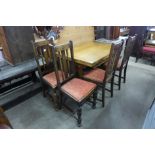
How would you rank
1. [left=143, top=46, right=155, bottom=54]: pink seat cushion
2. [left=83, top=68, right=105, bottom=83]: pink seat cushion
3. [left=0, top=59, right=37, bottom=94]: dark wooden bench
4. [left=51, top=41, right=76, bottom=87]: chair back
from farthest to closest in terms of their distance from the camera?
[left=143, top=46, right=155, bottom=54]: pink seat cushion < [left=83, top=68, right=105, bottom=83]: pink seat cushion < [left=0, top=59, right=37, bottom=94]: dark wooden bench < [left=51, top=41, right=76, bottom=87]: chair back

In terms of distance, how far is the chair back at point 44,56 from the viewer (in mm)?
2000

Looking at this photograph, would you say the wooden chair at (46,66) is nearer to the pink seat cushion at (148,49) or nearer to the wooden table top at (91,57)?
the wooden table top at (91,57)

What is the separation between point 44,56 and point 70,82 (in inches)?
24.5

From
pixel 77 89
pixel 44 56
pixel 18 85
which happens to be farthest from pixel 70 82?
pixel 18 85

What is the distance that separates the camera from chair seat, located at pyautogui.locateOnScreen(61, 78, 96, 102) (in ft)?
5.66

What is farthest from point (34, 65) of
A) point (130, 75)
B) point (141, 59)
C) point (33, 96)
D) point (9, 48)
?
point (141, 59)

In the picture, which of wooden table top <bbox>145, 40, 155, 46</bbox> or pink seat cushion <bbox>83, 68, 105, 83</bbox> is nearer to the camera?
pink seat cushion <bbox>83, 68, 105, 83</bbox>

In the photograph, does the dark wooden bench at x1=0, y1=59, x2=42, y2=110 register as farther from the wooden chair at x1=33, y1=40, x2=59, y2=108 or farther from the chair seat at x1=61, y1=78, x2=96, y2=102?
the chair seat at x1=61, y1=78, x2=96, y2=102

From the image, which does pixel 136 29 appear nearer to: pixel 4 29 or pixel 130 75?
pixel 130 75

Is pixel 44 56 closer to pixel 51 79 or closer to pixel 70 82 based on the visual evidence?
pixel 51 79

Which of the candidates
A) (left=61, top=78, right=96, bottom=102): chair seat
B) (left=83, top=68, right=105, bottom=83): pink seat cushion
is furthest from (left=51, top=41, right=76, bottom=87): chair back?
(left=83, top=68, right=105, bottom=83): pink seat cushion

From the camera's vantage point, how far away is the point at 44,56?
2160mm

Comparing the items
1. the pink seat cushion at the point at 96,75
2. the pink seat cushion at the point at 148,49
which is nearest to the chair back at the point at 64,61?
the pink seat cushion at the point at 96,75

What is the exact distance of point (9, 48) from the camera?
2004mm
